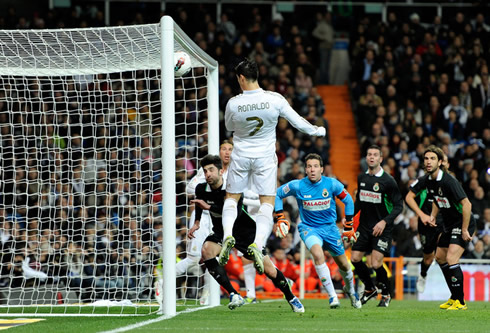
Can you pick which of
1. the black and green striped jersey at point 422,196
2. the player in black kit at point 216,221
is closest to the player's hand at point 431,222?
the black and green striped jersey at point 422,196

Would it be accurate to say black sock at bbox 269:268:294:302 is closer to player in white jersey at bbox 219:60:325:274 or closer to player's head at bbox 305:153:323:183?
player in white jersey at bbox 219:60:325:274

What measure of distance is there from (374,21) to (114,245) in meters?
13.5

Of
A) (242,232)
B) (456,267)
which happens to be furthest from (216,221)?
(456,267)

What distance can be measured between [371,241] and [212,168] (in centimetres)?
353

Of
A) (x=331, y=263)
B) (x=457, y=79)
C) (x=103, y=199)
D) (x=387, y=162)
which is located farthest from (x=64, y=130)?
(x=457, y=79)

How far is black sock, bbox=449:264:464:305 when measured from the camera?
1174cm

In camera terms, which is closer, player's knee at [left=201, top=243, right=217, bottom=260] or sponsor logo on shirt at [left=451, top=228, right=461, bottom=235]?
player's knee at [left=201, top=243, right=217, bottom=260]

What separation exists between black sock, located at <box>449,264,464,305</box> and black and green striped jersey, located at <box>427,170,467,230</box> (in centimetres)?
60

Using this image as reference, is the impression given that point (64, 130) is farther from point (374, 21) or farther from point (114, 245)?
point (374, 21)

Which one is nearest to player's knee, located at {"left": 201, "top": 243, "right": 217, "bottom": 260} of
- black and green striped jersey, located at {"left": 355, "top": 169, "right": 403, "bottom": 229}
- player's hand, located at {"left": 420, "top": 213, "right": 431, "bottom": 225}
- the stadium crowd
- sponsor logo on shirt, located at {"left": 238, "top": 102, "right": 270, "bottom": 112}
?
sponsor logo on shirt, located at {"left": 238, "top": 102, "right": 270, "bottom": 112}

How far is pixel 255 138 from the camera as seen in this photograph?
983cm

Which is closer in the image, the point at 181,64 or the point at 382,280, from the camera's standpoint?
the point at 181,64

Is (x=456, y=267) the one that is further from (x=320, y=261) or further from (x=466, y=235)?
(x=320, y=261)

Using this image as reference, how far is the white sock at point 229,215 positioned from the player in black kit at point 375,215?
140 inches
